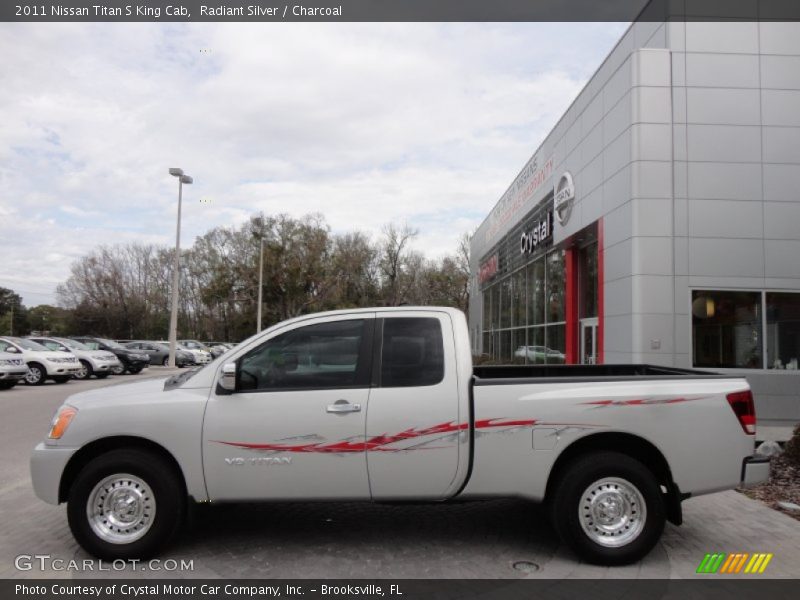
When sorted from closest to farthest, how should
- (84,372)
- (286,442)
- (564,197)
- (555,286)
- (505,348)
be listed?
(286,442)
(564,197)
(555,286)
(84,372)
(505,348)

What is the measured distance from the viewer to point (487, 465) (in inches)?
180

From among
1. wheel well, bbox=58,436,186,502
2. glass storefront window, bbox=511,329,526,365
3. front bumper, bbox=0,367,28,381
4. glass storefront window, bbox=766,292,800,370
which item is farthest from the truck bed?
front bumper, bbox=0,367,28,381

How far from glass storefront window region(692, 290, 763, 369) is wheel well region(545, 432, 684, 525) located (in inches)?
346

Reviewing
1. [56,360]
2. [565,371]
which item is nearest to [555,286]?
[565,371]

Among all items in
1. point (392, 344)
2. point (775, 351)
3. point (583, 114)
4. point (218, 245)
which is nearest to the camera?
point (392, 344)

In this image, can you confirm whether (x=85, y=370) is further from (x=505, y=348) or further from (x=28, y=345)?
(x=505, y=348)

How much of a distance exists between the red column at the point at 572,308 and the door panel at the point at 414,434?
518 inches

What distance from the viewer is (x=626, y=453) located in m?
4.77

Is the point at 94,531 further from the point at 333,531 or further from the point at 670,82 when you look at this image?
the point at 670,82

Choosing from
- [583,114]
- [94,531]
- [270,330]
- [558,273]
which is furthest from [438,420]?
[558,273]

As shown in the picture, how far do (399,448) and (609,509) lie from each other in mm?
1623

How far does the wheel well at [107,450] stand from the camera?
182 inches

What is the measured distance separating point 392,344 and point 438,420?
2.27ft

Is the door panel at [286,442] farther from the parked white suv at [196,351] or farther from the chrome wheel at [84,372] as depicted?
the parked white suv at [196,351]
